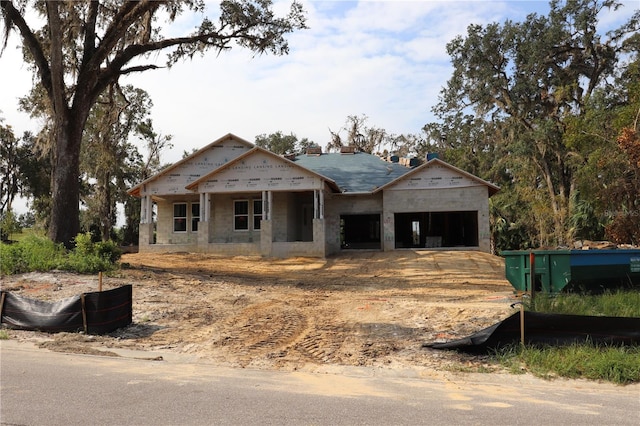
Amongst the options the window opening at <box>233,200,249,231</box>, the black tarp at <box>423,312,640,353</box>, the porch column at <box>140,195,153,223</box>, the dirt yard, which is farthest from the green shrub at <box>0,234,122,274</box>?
the black tarp at <box>423,312,640,353</box>

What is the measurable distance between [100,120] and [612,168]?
80.2ft

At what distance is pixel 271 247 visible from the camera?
2519cm

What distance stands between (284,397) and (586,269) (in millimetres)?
8017

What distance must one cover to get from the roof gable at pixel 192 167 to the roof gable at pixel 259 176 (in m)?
1.73

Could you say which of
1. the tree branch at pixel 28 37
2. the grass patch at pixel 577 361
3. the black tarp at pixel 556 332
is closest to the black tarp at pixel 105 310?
the black tarp at pixel 556 332

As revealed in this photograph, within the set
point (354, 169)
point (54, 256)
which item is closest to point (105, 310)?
point (54, 256)

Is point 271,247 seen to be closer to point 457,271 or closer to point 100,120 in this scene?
point 457,271

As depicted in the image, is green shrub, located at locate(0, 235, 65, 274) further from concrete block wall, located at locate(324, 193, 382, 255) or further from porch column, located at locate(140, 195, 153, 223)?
concrete block wall, located at locate(324, 193, 382, 255)

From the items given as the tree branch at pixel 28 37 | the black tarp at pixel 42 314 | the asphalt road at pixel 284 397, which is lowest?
the asphalt road at pixel 284 397

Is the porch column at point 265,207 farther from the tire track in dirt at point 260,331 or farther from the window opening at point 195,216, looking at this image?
the tire track in dirt at point 260,331

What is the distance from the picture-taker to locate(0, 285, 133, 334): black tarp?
31.7 feet

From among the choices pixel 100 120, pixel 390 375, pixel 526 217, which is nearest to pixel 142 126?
pixel 100 120

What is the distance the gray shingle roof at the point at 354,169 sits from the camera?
92.8 feet

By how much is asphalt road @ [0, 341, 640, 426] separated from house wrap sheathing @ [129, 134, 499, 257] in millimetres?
17713
